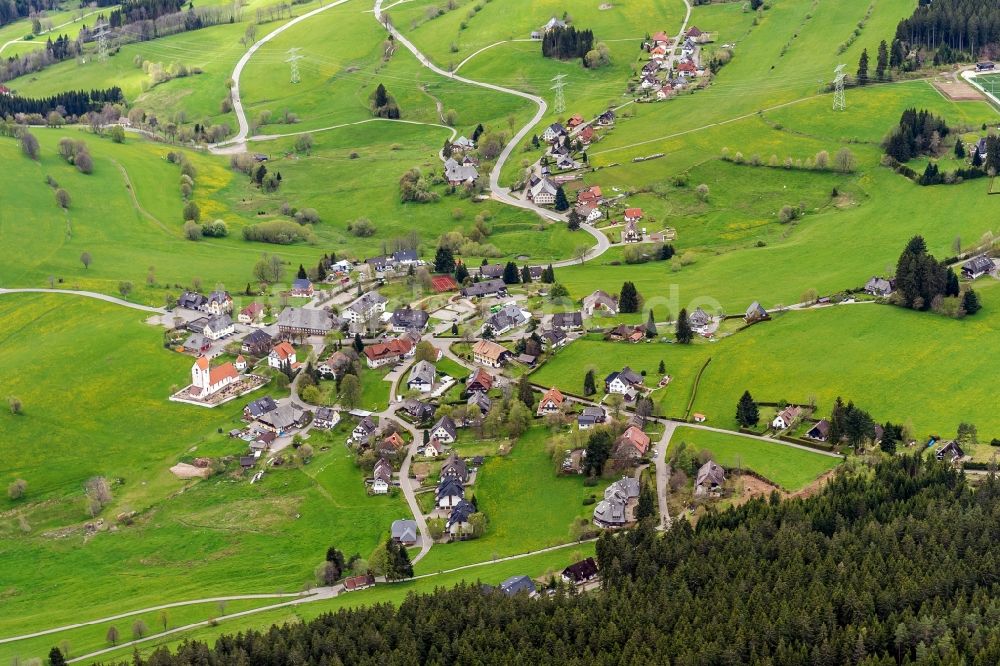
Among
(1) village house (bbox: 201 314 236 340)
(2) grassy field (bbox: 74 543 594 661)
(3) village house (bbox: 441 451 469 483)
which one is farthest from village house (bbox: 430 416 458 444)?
(1) village house (bbox: 201 314 236 340)

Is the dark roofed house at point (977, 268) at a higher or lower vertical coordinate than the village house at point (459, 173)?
lower

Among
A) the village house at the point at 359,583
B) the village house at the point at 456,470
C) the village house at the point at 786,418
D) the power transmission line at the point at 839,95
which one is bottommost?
the village house at the point at 359,583

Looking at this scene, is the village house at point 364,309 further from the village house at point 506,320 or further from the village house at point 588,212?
the village house at point 588,212

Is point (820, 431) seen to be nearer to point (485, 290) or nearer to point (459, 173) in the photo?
point (485, 290)

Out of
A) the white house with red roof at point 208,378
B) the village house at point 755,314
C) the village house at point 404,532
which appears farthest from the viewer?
the village house at point 755,314

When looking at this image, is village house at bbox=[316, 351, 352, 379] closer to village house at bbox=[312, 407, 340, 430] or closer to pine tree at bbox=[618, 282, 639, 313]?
village house at bbox=[312, 407, 340, 430]

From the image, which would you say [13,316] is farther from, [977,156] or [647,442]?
[977,156]

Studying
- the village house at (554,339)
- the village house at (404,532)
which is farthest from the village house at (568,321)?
the village house at (404,532)

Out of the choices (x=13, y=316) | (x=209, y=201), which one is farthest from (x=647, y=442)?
(x=209, y=201)
